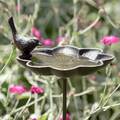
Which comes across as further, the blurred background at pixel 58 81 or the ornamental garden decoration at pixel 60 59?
the blurred background at pixel 58 81

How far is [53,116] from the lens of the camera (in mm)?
1580

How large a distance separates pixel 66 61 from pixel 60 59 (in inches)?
1.3

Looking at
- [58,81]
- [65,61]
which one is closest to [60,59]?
[65,61]

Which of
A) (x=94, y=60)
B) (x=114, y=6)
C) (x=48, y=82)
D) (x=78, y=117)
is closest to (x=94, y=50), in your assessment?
(x=94, y=60)

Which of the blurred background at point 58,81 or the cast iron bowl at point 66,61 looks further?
the blurred background at point 58,81

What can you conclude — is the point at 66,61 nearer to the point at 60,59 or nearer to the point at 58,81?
the point at 60,59

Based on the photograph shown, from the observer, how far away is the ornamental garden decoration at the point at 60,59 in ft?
3.90

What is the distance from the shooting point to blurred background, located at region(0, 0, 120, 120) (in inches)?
60.4

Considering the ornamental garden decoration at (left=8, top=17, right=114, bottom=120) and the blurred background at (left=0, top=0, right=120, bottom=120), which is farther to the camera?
the blurred background at (left=0, top=0, right=120, bottom=120)

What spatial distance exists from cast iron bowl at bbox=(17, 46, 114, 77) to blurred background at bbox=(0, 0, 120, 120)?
0.26 ft

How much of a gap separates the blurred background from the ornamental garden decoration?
0.05 m

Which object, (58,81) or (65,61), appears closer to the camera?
(65,61)

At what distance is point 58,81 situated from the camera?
1.93 metres

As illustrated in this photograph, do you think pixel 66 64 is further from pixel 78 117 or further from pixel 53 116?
pixel 78 117
